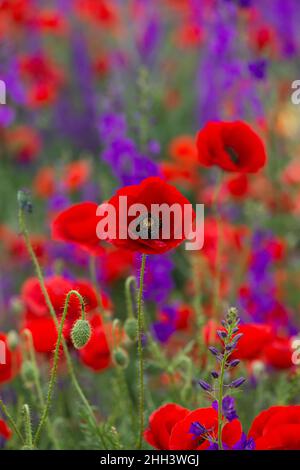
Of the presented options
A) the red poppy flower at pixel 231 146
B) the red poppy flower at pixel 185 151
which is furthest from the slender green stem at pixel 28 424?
the red poppy flower at pixel 185 151

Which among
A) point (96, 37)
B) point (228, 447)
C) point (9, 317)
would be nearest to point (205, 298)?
point (9, 317)

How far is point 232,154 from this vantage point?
1.33m

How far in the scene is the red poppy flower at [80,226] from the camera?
122 centimetres

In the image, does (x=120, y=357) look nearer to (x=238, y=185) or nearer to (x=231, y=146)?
(x=231, y=146)

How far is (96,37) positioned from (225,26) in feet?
6.68

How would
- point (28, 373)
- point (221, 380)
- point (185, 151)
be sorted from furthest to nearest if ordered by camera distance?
1. point (185, 151)
2. point (28, 373)
3. point (221, 380)

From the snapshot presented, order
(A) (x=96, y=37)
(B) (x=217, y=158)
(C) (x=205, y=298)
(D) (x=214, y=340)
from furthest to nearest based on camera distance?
1. (A) (x=96, y=37)
2. (C) (x=205, y=298)
3. (D) (x=214, y=340)
4. (B) (x=217, y=158)

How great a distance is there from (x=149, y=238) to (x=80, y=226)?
25 centimetres

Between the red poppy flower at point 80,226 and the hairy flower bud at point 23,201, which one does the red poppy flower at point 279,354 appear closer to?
the red poppy flower at point 80,226

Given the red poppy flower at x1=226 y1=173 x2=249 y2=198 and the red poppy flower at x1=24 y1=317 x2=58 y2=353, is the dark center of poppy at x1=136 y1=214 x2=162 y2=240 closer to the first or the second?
the red poppy flower at x1=24 y1=317 x2=58 y2=353

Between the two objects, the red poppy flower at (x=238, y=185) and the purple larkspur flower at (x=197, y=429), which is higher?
the red poppy flower at (x=238, y=185)

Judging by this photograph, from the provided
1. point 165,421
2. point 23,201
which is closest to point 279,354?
point 165,421

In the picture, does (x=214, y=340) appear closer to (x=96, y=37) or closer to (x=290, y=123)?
(x=290, y=123)
